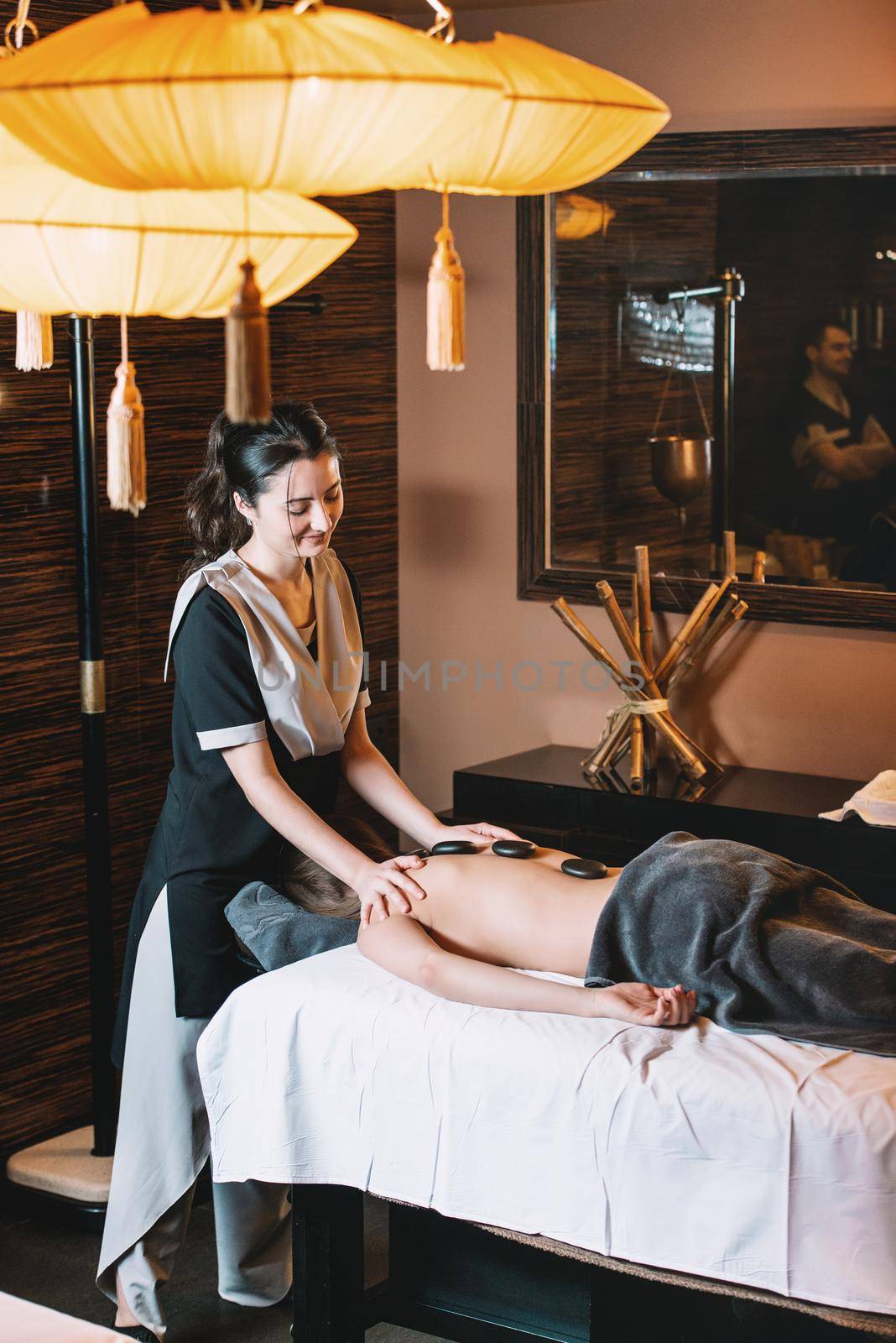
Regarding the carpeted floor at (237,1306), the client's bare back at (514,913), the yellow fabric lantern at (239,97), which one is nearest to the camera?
the yellow fabric lantern at (239,97)

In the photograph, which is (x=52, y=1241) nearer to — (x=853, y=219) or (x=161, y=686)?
(x=161, y=686)

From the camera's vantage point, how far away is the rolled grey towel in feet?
7.70

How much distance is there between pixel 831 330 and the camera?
129 inches

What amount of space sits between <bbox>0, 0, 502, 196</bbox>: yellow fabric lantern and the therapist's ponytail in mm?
1000

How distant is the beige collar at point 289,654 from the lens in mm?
2516

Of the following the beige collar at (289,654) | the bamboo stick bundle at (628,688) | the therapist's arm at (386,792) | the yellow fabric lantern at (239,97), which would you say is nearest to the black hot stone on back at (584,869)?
the therapist's arm at (386,792)

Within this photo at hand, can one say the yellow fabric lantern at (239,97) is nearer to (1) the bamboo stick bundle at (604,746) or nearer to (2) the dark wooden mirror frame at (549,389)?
(2) the dark wooden mirror frame at (549,389)

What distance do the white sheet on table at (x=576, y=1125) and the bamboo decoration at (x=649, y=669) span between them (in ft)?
4.36

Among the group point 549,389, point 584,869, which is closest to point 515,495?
point 549,389

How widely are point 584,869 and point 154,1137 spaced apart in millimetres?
887

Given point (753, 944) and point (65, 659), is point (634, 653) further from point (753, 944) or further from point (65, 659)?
point (753, 944)

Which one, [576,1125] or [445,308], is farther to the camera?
[576,1125]

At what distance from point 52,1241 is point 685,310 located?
2.40m

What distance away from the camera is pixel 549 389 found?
3668 mm
